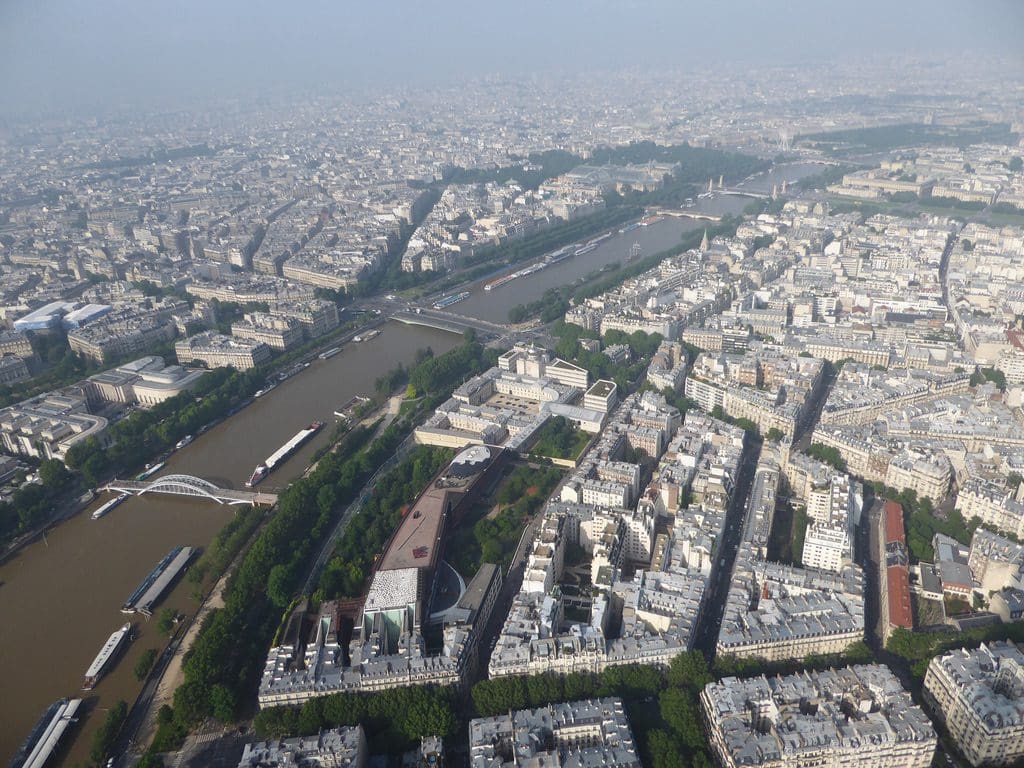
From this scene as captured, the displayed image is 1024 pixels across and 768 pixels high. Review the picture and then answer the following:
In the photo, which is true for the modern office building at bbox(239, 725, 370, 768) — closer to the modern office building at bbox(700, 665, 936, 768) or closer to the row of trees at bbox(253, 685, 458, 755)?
the row of trees at bbox(253, 685, 458, 755)

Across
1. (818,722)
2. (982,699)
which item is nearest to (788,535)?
(982,699)

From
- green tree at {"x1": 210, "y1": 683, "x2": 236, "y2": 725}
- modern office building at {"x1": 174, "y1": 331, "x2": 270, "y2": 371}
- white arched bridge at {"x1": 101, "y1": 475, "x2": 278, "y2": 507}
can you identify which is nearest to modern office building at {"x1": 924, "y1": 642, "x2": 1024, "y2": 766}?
green tree at {"x1": 210, "y1": 683, "x2": 236, "y2": 725}

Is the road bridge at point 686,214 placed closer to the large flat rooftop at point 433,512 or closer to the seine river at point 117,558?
the seine river at point 117,558

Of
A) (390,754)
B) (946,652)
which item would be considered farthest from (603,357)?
(390,754)

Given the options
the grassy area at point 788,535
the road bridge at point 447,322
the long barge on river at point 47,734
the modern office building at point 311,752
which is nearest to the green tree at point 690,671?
the grassy area at point 788,535

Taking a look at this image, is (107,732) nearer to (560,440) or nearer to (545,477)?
(545,477)
